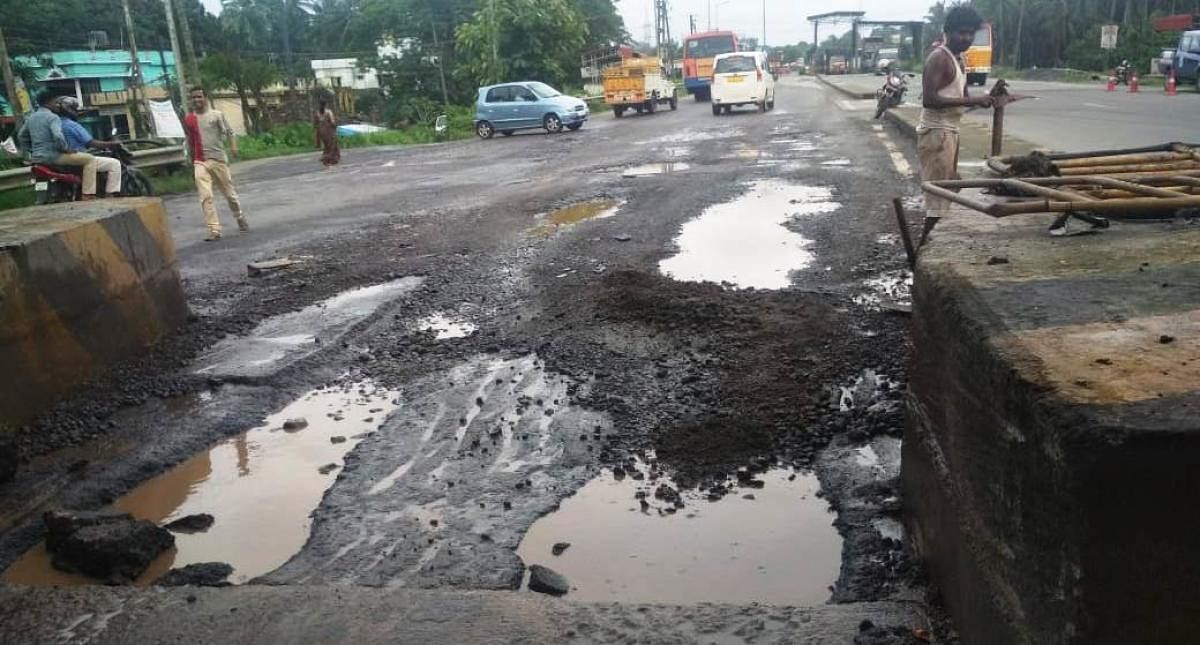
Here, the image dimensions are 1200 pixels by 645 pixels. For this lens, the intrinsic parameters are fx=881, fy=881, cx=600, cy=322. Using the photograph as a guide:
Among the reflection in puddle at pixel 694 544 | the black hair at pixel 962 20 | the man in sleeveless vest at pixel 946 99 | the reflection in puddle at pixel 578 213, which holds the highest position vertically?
the black hair at pixel 962 20

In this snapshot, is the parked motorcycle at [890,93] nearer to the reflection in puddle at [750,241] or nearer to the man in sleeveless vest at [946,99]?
the reflection in puddle at [750,241]

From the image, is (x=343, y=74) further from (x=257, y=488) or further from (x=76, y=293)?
(x=257, y=488)

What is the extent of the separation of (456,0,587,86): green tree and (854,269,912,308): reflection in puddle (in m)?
31.1

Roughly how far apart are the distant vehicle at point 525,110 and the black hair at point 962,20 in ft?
62.6

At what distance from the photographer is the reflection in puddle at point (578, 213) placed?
8.68m

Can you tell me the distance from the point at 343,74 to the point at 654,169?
160 feet

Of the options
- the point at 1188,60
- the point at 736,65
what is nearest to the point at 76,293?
the point at 736,65

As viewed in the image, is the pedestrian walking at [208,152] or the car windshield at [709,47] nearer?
the pedestrian walking at [208,152]

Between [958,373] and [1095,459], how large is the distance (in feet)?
2.44

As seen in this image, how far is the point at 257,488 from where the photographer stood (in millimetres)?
3611

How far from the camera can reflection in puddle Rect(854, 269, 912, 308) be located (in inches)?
206

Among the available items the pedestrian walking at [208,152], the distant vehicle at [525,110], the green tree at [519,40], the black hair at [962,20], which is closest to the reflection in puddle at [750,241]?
the black hair at [962,20]

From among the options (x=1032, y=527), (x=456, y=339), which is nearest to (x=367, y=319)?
(x=456, y=339)

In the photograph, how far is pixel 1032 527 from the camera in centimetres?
167
